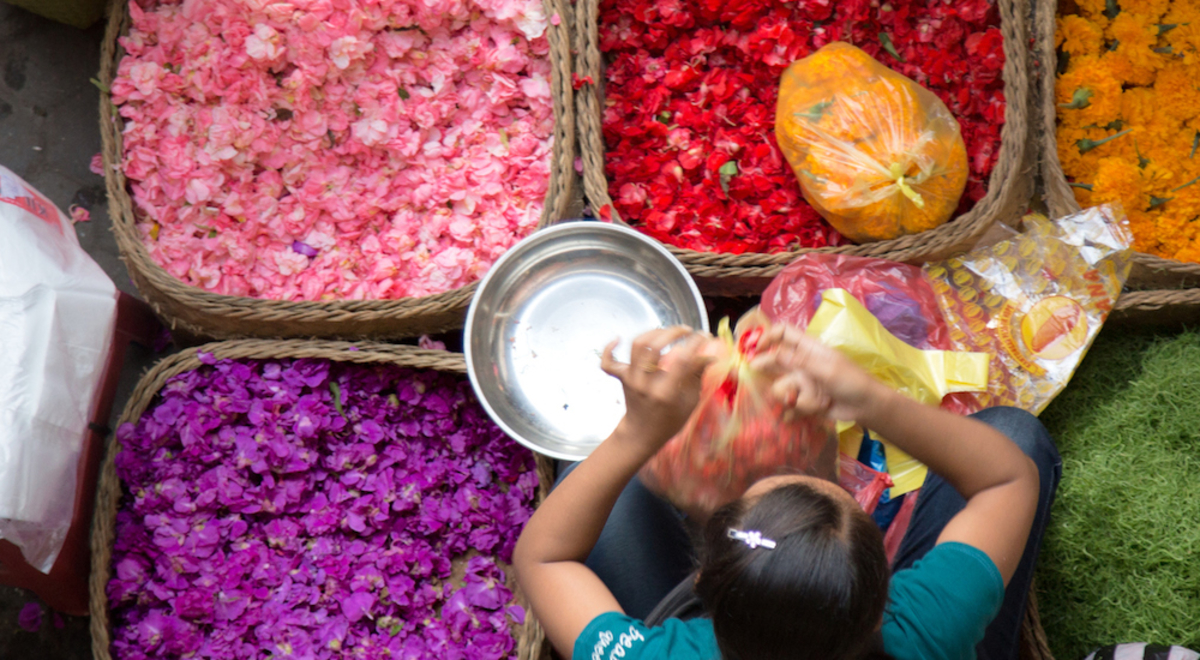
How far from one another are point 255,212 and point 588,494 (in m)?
1.18

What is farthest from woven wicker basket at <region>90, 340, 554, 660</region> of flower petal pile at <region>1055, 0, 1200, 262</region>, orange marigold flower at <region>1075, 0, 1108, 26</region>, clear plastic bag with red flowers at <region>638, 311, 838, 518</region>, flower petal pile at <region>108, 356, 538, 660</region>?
orange marigold flower at <region>1075, 0, 1108, 26</region>

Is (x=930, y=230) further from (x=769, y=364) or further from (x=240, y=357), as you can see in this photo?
(x=240, y=357)

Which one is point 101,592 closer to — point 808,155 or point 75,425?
point 75,425

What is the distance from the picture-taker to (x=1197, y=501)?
1.58 meters

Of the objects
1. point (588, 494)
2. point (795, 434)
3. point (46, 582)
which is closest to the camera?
point (588, 494)

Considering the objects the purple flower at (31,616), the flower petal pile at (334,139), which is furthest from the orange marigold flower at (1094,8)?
the purple flower at (31,616)

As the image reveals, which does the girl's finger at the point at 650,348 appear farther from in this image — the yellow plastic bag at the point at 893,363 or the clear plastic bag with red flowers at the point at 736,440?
the yellow plastic bag at the point at 893,363

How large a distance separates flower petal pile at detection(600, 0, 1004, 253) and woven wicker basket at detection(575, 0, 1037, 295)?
0.07 m

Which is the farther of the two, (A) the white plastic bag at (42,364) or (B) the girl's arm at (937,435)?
(A) the white plastic bag at (42,364)

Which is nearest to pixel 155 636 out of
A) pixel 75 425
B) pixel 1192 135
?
pixel 75 425

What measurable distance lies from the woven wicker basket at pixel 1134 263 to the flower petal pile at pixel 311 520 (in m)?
1.38

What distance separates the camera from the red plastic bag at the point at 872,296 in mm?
1609

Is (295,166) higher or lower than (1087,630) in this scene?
higher

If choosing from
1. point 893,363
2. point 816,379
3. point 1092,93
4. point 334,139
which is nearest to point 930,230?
point 893,363
